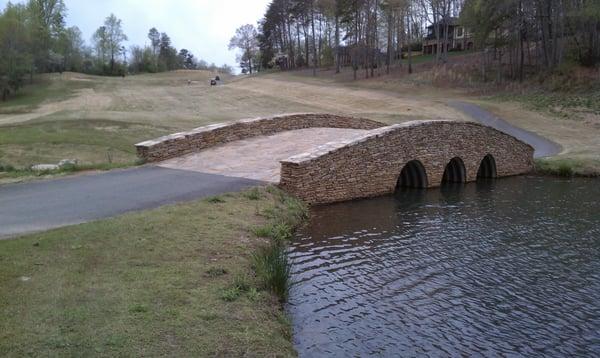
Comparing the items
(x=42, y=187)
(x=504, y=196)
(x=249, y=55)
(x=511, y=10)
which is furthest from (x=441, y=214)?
(x=249, y=55)

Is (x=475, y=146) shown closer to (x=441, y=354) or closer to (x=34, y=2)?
(x=441, y=354)

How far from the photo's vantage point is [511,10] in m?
47.7

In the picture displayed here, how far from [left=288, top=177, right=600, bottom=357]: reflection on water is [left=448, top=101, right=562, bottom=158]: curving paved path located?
14089 millimetres

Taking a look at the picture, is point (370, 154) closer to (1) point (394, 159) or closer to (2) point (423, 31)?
(1) point (394, 159)

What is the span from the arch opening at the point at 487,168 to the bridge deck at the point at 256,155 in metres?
5.61

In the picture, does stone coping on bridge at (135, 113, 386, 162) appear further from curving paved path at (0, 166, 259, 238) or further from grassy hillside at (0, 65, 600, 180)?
curving paved path at (0, 166, 259, 238)

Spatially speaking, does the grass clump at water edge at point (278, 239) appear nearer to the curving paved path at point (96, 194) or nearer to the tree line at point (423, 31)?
the curving paved path at point (96, 194)

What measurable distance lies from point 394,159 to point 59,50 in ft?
307

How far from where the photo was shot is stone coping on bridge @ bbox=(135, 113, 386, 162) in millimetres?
17891

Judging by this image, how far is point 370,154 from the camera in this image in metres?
16.1

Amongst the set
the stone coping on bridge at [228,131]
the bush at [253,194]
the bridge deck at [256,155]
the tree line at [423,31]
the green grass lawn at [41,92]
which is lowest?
the bush at [253,194]

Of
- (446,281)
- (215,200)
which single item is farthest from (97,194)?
(446,281)

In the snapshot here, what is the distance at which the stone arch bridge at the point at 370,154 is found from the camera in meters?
14.8

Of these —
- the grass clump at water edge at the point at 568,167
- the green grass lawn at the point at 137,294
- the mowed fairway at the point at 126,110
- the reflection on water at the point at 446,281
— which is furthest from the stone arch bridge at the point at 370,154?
the green grass lawn at the point at 137,294
